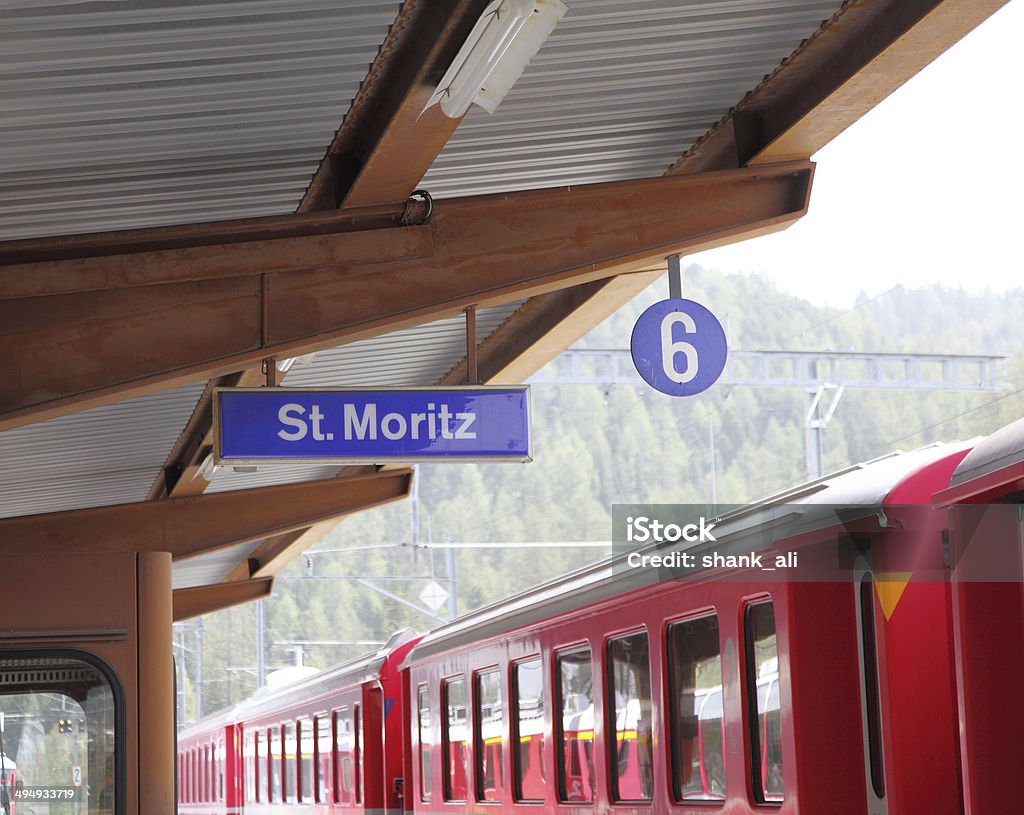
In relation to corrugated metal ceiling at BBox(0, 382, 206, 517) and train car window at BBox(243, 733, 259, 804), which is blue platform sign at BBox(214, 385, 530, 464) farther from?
train car window at BBox(243, 733, 259, 804)

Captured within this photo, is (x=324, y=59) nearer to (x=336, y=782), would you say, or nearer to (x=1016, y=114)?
(x=336, y=782)

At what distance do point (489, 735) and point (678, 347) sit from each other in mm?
3629

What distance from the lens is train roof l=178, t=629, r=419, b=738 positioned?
13789 millimetres

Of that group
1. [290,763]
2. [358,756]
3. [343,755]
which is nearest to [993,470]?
[358,756]

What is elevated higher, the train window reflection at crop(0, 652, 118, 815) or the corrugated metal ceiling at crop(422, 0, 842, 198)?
the corrugated metal ceiling at crop(422, 0, 842, 198)

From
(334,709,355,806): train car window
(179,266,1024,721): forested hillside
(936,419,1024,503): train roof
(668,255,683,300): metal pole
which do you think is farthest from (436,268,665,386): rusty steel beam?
(179,266,1024,721): forested hillside

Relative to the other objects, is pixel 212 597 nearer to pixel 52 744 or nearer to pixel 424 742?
pixel 424 742

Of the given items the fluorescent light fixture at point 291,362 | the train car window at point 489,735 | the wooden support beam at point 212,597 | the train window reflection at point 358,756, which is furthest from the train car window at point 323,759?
the fluorescent light fixture at point 291,362

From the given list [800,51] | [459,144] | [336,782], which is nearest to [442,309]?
[459,144]

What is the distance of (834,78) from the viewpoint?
588 cm

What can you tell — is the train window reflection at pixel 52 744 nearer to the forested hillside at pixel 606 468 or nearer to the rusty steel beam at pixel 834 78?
the rusty steel beam at pixel 834 78

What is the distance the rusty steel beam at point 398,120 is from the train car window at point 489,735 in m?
4.19

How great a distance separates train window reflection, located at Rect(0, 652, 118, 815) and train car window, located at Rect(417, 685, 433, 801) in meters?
5.87

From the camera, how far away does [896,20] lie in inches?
212
